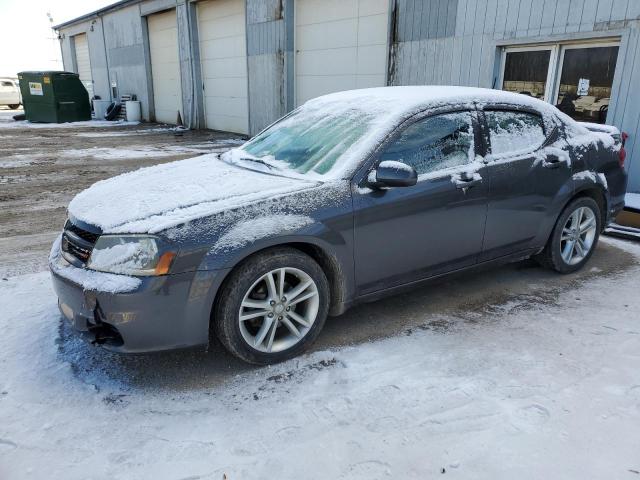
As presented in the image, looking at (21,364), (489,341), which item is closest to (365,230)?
(489,341)

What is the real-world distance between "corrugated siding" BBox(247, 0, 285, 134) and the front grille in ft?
35.4

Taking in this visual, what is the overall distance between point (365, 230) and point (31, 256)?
3.58 meters

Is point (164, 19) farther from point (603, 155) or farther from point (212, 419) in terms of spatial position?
point (212, 419)

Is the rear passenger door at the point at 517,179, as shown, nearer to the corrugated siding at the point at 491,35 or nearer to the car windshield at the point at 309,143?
the car windshield at the point at 309,143

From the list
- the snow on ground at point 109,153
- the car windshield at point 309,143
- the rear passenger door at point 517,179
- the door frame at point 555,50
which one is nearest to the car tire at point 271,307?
the car windshield at point 309,143

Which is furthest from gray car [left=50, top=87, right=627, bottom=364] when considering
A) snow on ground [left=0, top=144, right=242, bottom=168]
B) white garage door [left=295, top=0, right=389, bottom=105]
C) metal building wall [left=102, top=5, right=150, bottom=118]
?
metal building wall [left=102, top=5, right=150, bottom=118]

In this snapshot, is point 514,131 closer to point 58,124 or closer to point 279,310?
point 279,310

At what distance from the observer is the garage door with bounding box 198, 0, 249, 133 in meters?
15.1

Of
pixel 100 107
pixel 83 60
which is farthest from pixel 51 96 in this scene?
pixel 83 60

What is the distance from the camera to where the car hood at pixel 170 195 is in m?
2.70

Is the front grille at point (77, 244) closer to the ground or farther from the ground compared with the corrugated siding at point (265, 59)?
closer to the ground

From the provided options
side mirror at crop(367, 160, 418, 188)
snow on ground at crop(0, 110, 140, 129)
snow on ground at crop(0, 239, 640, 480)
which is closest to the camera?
snow on ground at crop(0, 239, 640, 480)

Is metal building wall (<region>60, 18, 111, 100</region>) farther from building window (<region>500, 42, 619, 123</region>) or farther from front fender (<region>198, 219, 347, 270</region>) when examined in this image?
front fender (<region>198, 219, 347, 270</region>)

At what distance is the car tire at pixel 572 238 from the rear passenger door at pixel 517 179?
25cm
